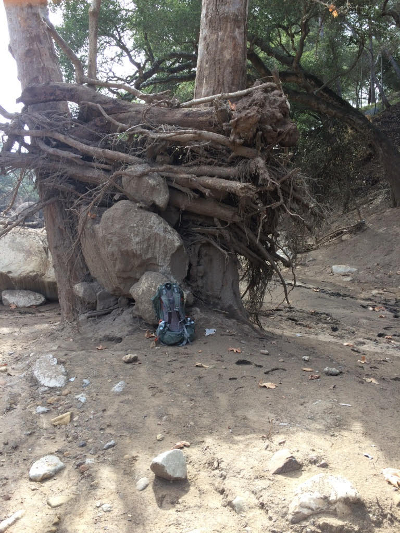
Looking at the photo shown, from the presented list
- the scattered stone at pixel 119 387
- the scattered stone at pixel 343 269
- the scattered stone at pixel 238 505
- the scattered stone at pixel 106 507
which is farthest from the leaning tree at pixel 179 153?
the scattered stone at pixel 343 269

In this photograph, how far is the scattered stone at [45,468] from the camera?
9.91 ft

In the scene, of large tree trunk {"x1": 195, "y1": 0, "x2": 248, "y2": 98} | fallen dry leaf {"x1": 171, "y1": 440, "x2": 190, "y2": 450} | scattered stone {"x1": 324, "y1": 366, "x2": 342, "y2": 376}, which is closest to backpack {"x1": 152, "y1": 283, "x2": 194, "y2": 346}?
scattered stone {"x1": 324, "y1": 366, "x2": 342, "y2": 376}

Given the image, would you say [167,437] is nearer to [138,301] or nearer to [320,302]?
[138,301]

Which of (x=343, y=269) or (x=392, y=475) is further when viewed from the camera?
(x=343, y=269)

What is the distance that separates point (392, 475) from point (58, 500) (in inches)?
72.5

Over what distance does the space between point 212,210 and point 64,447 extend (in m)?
2.94

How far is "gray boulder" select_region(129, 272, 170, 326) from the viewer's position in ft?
16.5

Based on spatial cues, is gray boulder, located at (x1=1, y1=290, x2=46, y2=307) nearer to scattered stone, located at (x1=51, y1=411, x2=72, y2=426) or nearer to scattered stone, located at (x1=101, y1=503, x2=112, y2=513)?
A: scattered stone, located at (x1=51, y1=411, x2=72, y2=426)

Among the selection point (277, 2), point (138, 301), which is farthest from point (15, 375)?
point (277, 2)

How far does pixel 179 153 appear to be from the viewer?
5.54 m

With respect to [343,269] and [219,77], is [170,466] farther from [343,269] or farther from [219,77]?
[343,269]

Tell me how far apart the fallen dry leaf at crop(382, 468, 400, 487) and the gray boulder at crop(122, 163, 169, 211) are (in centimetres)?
338

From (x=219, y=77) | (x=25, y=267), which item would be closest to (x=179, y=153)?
(x=219, y=77)

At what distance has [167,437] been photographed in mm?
3297
